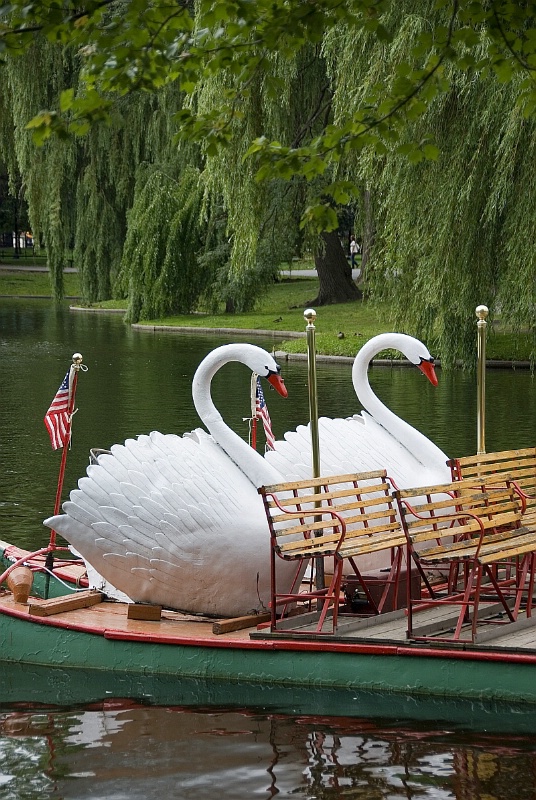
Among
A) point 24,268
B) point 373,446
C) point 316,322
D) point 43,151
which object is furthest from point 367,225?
point 24,268

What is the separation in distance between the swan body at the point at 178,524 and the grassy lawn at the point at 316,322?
14132 mm

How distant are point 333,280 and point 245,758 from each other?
31.1 m

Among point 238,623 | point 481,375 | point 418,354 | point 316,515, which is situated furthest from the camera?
point 418,354

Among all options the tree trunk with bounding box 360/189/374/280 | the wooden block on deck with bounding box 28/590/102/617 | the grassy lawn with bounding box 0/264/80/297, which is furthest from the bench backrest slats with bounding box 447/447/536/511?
the grassy lawn with bounding box 0/264/80/297

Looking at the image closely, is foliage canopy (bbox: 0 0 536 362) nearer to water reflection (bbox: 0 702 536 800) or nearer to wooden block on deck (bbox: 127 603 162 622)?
water reflection (bbox: 0 702 536 800)

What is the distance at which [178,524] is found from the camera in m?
8.83

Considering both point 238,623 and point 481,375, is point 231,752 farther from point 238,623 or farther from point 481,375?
point 481,375

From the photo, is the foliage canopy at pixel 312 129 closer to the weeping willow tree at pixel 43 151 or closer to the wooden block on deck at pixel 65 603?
the weeping willow tree at pixel 43 151

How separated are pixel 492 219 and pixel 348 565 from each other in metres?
10.2

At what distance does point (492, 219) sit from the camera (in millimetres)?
19188

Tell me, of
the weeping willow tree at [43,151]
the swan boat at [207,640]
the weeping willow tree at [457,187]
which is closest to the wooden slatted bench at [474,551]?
the swan boat at [207,640]

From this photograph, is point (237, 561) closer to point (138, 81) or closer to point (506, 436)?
point (138, 81)

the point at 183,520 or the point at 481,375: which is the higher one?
the point at 481,375

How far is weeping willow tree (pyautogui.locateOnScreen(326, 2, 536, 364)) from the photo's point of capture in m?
18.4
